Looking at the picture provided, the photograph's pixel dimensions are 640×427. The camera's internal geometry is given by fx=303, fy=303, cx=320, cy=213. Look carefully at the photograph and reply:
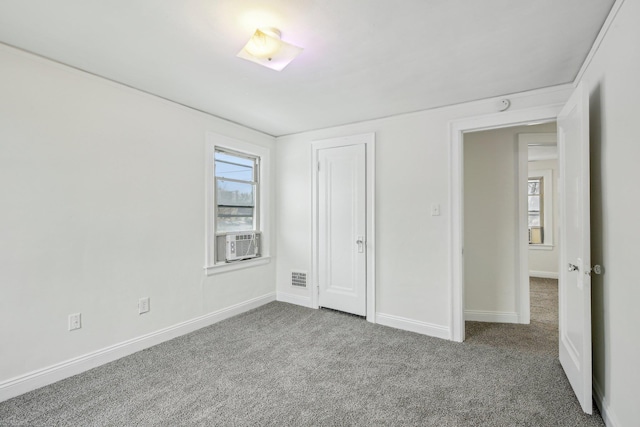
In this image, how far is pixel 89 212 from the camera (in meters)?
2.42

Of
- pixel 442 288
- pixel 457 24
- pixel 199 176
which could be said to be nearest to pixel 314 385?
pixel 442 288

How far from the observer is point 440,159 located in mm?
3117

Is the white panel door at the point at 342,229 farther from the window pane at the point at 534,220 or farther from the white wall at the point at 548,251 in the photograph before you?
the window pane at the point at 534,220

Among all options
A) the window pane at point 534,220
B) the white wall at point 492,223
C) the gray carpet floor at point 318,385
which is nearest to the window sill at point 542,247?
the window pane at point 534,220

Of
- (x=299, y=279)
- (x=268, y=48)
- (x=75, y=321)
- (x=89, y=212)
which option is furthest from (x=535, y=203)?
(x=75, y=321)

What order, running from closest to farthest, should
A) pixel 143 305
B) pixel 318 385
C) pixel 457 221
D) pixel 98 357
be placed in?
pixel 318 385
pixel 98 357
pixel 143 305
pixel 457 221

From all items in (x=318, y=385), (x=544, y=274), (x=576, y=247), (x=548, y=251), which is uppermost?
(x=576, y=247)

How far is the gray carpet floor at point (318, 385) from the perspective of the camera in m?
1.86

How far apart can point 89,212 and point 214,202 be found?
122cm

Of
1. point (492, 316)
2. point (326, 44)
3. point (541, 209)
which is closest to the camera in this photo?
point (326, 44)

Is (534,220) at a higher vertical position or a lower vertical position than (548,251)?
higher

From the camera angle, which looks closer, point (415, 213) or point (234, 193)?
point (415, 213)

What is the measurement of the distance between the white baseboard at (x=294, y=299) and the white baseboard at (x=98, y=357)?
2.63 feet

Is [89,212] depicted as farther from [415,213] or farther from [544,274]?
[544,274]
